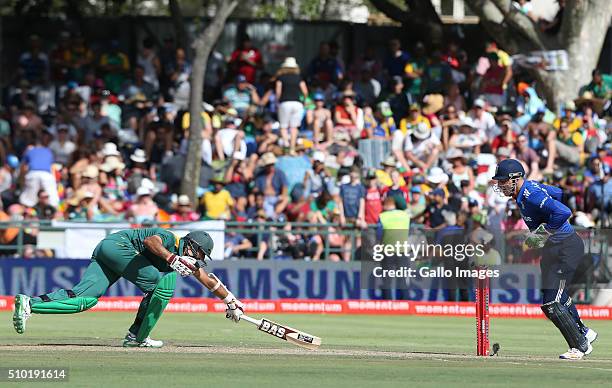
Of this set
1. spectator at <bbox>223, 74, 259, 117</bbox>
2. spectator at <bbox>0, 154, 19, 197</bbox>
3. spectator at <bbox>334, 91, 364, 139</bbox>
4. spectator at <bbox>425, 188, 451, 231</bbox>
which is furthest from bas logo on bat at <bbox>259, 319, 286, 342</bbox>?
spectator at <bbox>223, 74, 259, 117</bbox>

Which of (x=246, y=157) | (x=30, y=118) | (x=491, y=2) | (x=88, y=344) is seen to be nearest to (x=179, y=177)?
(x=246, y=157)

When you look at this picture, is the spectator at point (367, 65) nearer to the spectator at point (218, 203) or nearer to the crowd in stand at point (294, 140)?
the crowd in stand at point (294, 140)

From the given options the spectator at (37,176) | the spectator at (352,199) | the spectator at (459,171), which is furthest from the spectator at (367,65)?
the spectator at (37,176)

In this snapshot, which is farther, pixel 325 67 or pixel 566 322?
pixel 325 67

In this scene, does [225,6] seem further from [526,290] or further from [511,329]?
[511,329]

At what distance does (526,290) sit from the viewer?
22.5 m

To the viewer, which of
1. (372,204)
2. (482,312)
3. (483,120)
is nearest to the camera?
(482,312)

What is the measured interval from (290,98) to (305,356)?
44.2 ft

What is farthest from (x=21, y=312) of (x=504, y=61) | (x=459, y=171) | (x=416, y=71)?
(x=504, y=61)

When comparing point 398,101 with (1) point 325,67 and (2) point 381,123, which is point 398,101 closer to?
(2) point 381,123

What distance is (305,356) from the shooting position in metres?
14.2

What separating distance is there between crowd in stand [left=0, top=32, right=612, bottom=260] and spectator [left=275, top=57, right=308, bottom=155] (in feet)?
Result: 0.10

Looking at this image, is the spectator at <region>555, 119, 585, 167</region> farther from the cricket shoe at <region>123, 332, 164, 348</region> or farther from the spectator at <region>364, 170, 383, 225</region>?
the cricket shoe at <region>123, 332, 164, 348</region>

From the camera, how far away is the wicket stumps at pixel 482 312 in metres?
14.2
